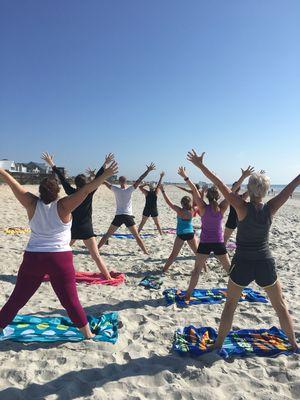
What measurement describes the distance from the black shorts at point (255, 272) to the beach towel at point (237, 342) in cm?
88

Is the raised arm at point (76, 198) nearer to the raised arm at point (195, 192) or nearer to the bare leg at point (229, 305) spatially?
the bare leg at point (229, 305)

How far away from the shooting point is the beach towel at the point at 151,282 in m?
6.62

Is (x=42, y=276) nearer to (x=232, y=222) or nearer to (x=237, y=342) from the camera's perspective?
(x=237, y=342)

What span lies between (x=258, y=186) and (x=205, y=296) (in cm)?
298

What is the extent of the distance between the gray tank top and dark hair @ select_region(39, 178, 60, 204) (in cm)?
207

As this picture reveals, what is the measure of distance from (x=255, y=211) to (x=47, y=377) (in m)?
2.73

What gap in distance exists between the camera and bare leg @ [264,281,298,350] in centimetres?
395

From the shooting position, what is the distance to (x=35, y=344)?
424cm

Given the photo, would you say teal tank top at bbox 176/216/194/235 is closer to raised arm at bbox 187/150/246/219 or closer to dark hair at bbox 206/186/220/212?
dark hair at bbox 206/186/220/212

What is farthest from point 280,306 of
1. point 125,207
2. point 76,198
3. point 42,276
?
point 125,207

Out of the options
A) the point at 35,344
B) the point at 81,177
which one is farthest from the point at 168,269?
the point at 35,344

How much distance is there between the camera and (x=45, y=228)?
12.6ft

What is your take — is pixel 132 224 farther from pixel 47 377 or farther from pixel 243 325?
pixel 47 377

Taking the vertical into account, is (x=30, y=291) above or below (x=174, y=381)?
above
